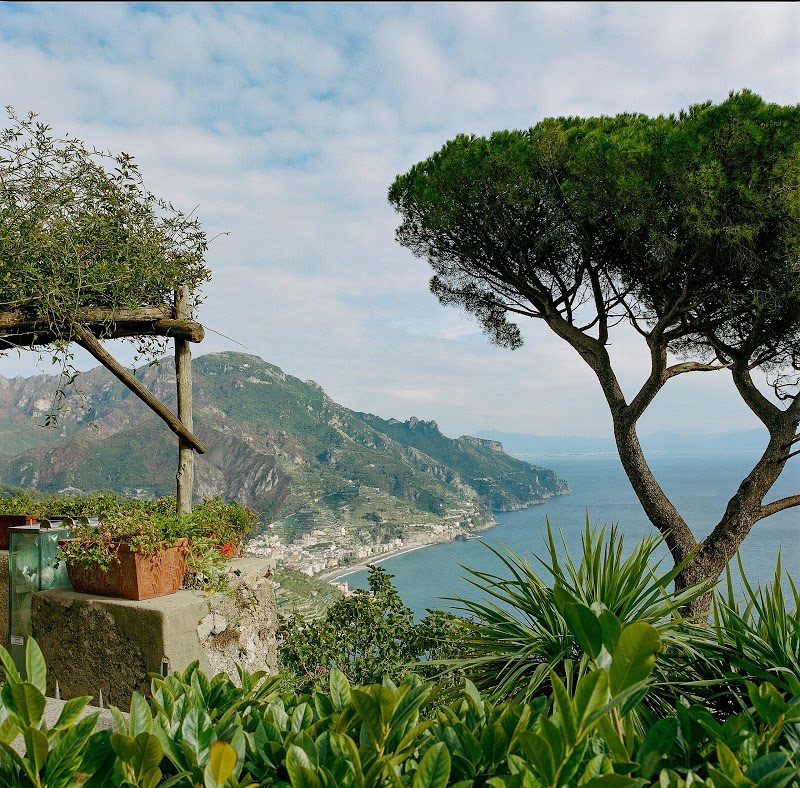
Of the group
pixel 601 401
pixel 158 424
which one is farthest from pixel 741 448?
pixel 601 401

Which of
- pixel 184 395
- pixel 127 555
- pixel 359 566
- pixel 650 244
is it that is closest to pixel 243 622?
pixel 127 555

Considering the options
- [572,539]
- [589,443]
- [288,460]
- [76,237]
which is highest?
[589,443]

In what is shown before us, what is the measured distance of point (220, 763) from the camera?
0.76 metres

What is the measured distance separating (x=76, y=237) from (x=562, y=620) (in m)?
2.55

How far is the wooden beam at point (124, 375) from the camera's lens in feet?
8.97

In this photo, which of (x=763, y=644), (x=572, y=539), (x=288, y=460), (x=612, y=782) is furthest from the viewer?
(x=288, y=460)

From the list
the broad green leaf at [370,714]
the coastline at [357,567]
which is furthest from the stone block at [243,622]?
the coastline at [357,567]

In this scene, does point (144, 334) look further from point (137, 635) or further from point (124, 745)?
point (124, 745)

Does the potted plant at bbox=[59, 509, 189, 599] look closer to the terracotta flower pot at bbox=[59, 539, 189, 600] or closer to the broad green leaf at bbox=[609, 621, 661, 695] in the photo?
the terracotta flower pot at bbox=[59, 539, 189, 600]

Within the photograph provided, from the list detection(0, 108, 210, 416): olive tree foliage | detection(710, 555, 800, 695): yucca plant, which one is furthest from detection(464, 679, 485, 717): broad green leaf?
detection(0, 108, 210, 416): olive tree foliage

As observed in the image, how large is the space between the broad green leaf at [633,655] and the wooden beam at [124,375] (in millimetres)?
2530

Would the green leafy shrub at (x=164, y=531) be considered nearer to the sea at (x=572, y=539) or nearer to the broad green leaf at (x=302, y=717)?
the broad green leaf at (x=302, y=717)

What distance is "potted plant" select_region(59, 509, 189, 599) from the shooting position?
2.44m

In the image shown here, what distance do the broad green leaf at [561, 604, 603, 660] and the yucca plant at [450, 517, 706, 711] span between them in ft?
3.46
